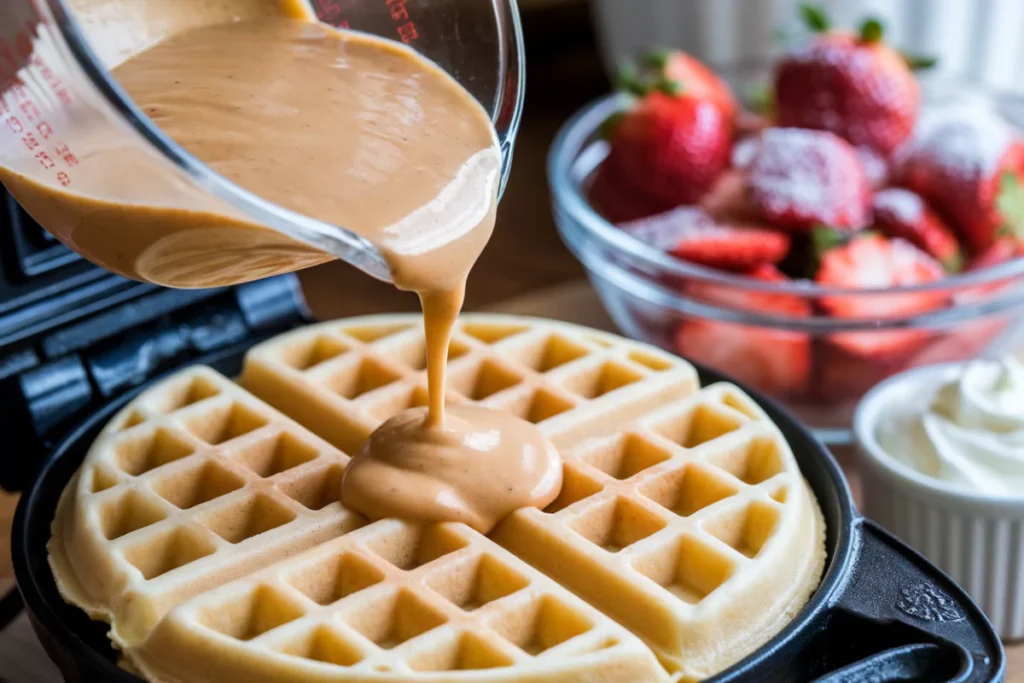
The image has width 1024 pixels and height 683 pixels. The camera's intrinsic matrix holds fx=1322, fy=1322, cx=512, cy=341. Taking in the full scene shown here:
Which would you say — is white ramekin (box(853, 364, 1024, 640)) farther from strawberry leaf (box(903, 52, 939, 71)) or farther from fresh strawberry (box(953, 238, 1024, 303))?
strawberry leaf (box(903, 52, 939, 71))

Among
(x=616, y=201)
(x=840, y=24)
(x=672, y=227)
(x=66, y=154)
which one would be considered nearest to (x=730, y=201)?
(x=672, y=227)

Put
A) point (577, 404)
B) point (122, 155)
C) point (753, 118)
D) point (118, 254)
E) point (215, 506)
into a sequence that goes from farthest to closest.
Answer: point (753, 118) < point (577, 404) < point (215, 506) < point (118, 254) < point (122, 155)

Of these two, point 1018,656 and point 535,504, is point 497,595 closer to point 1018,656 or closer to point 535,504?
point 535,504

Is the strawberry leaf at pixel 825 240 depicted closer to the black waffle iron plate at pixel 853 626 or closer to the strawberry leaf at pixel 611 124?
the strawberry leaf at pixel 611 124

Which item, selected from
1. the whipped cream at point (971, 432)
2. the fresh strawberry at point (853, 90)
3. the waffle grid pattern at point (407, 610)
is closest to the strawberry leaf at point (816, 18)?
the fresh strawberry at point (853, 90)

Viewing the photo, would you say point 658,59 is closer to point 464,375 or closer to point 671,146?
point 671,146

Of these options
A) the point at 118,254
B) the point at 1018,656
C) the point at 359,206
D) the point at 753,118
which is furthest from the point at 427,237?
the point at 753,118
